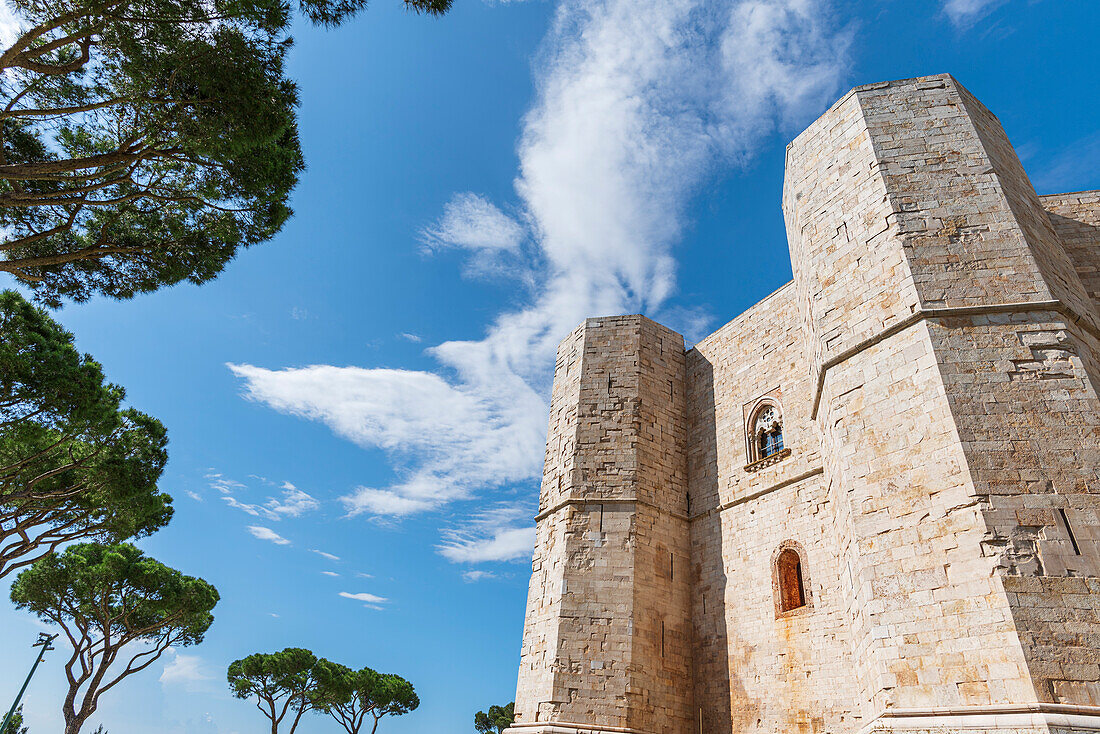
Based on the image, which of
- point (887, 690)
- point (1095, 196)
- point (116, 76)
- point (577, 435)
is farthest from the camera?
point (577, 435)

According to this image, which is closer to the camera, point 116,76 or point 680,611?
point 116,76

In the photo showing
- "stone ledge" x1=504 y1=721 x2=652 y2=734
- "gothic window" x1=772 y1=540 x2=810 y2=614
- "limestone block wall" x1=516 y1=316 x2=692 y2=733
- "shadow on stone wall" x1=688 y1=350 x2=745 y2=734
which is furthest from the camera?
"shadow on stone wall" x1=688 y1=350 x2=745 y2=734

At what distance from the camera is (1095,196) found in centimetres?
924

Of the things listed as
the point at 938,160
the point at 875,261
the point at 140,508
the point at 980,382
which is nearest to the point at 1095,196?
the point at 938,160

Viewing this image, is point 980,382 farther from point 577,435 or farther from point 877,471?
point 577,435

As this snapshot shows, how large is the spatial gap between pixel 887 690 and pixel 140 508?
44.5 ft

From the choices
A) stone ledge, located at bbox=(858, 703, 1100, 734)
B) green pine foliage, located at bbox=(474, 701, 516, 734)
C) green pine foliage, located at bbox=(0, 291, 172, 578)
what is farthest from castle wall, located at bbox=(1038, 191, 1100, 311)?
green pine foliage, located at bbox=(474, 701, 516, 734)

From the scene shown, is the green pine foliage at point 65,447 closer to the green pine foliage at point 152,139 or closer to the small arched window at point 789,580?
the green pine foliage at point 152,139

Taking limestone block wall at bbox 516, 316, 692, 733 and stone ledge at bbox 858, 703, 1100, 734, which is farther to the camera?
limestone block wall at bbox 516, 316, 692, 733

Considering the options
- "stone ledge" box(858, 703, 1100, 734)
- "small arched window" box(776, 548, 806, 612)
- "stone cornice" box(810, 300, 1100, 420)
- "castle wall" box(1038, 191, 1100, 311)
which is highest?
"castle wall" box(1038, 191, 1100, 311)

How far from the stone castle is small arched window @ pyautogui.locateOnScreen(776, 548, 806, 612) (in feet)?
0.13

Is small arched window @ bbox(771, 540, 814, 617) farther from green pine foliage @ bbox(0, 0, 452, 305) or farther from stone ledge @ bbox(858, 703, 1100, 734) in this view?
green pine foliage @ bbox(0, 0, 452, 305)

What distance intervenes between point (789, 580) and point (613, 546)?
2985 millimetres

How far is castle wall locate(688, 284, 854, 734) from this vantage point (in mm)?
8406
